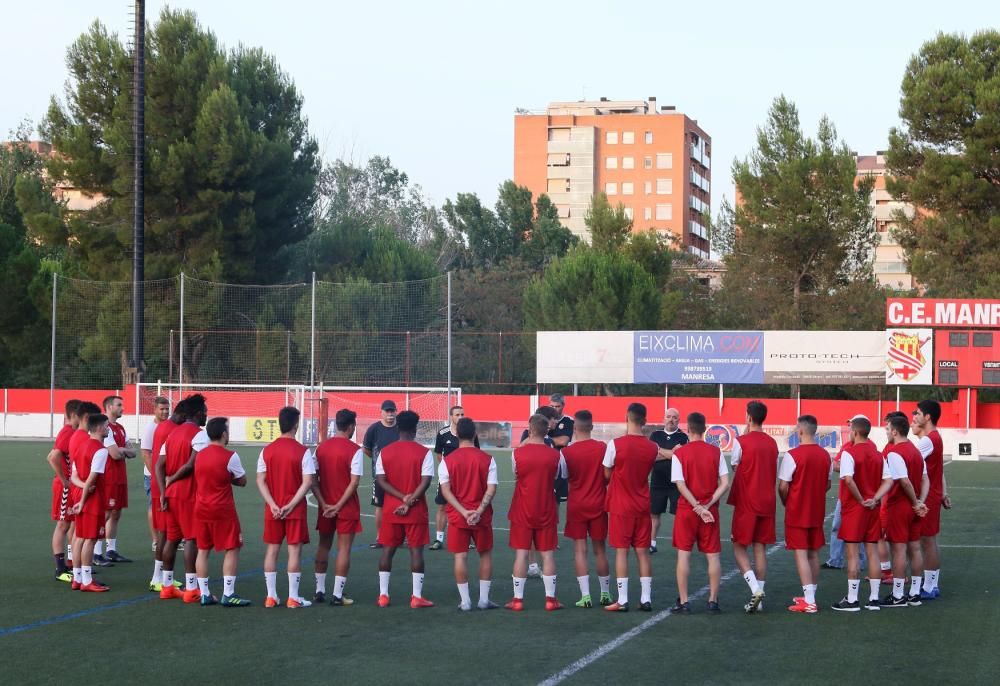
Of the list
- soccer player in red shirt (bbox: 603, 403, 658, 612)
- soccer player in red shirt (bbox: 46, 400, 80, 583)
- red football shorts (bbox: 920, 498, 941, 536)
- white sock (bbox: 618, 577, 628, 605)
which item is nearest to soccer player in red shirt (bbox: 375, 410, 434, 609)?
soccer player in red shirt (bbox: 603, 403, 658, 612)

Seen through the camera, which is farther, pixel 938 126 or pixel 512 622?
pixel 938 126

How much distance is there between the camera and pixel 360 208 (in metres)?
74.4

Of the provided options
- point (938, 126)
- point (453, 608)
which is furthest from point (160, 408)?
point (938, 126)

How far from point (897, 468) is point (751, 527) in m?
1.44

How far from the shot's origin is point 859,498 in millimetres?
10414

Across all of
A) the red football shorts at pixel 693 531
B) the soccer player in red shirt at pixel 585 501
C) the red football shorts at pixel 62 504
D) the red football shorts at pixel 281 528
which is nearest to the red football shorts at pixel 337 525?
the red football shorts at pixel 281 528

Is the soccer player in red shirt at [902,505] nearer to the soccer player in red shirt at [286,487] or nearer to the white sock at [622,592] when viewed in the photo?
the white sock at [622,592]

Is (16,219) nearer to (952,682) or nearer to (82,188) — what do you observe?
(82,188)

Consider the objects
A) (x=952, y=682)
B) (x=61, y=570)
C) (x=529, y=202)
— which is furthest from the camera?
(x=529, y=202)

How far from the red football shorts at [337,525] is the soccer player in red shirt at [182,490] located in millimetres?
1089

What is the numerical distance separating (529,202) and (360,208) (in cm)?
1119

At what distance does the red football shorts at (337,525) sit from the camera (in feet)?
34.7

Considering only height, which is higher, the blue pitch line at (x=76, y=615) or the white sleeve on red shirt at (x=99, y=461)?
the white sleeve on red shirt at (x=99, y=461)

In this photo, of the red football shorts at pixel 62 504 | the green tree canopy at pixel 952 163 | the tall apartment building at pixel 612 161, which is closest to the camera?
the red football shorts at pixel 62 504
